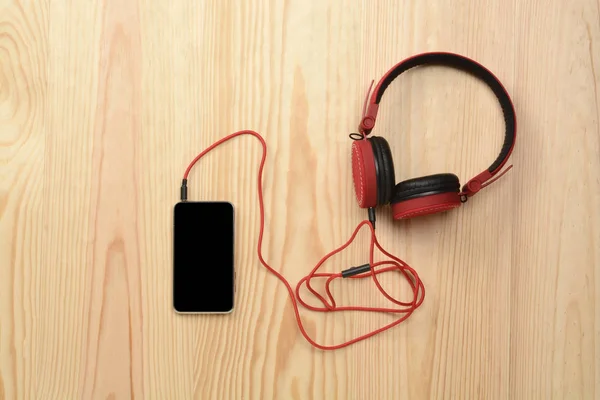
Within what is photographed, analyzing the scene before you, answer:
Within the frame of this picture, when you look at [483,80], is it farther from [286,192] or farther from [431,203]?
[286,192]

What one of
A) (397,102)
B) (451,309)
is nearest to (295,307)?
(451,309)

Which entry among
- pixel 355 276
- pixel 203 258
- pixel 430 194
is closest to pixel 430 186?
pixel 430 194

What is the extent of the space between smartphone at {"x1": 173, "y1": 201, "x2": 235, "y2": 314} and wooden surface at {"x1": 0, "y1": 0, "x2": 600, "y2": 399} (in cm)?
2

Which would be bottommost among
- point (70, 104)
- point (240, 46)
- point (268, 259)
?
point (268, 259)

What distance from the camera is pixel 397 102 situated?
2.54 feet

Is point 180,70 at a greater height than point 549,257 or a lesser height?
greater

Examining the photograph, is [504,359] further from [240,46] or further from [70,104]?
[70,104]

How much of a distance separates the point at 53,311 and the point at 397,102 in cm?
66

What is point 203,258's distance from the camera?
749 mm

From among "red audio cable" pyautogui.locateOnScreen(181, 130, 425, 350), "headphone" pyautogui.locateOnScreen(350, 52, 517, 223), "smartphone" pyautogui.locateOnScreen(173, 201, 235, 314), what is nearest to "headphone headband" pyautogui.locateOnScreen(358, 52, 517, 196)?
"headphone" pyautogui.locateOnScreen(350, 52, 517, 223)

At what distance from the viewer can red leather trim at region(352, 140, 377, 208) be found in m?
0.68

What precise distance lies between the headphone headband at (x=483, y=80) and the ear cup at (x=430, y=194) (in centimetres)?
4

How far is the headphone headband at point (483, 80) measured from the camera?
28.0 inches

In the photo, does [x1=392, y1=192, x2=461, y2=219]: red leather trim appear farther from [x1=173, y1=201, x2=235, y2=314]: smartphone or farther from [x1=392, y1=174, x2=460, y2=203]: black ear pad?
[x1=173, y1=201, x2=235, y2=314]: smartphone
